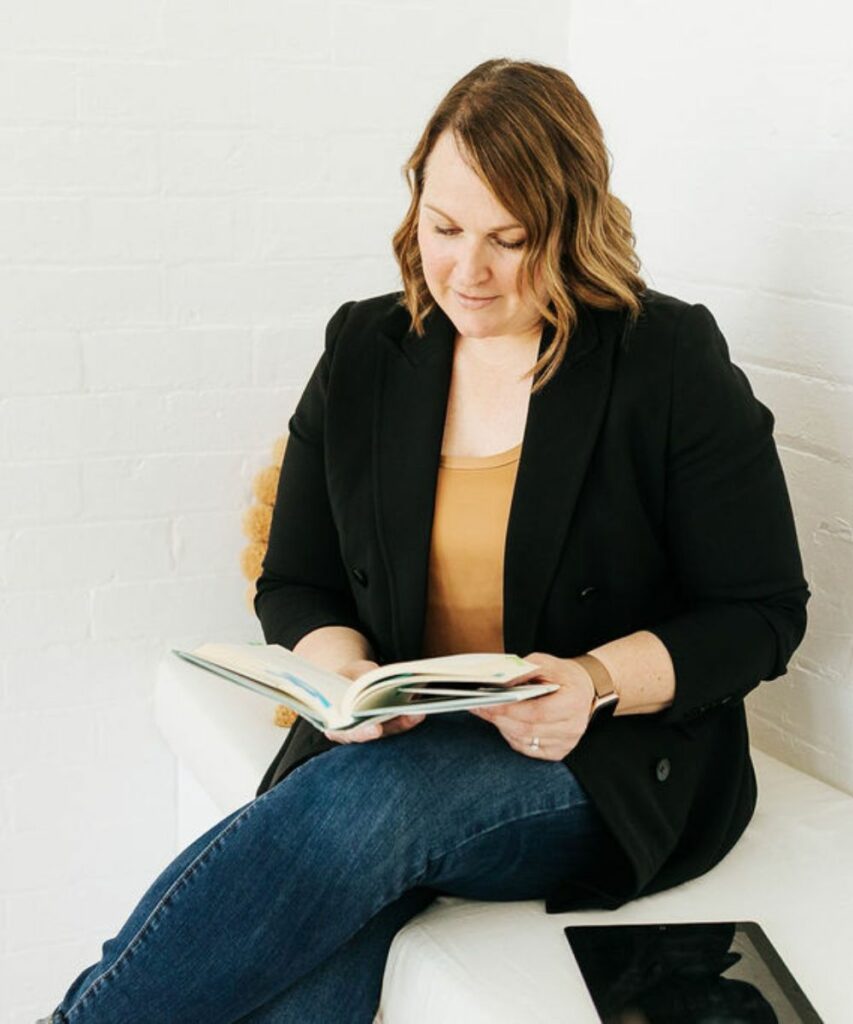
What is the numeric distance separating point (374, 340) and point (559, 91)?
40 cm

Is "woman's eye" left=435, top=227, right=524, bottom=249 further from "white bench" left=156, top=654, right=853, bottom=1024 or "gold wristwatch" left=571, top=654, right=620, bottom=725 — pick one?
"white bench" left=156, top=654, right=853, bottom=1024

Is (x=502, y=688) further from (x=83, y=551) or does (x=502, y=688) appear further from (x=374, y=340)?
(x=83, y=551)

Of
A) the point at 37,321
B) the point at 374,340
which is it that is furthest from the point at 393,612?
the point at 37,321

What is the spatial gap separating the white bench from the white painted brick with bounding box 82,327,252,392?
2.07 feet

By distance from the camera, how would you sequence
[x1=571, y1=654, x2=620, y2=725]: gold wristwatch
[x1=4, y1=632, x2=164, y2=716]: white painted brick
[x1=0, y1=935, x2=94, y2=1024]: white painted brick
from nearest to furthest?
1. [x1=571, y1=654, x2=620, y2=725]: gold wristwatch
2. [x1=4, y1=632, x2=164, y2=716]: white painted brick
3. [x1=0, y1=935, x2=94, y2=1024]: white painted brick

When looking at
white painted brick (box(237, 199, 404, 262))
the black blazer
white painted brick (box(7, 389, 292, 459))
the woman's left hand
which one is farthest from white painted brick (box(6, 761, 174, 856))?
the woman's left hand

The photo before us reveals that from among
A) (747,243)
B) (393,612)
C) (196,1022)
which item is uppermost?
(747,243)

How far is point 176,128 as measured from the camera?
228cm

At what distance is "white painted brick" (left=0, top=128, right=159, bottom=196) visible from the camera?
7.22 feet

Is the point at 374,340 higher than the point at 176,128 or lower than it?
lower

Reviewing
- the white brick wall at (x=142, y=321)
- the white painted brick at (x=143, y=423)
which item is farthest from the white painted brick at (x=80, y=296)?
the white painted brick at (x=143, y=423)

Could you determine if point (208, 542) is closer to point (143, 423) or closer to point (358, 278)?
point (143, 423)

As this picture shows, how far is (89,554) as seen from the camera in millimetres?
2383

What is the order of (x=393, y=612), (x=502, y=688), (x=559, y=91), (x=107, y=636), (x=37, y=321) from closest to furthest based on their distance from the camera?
1. (x=502, y=688)
2. (x=559, y=91)
3. (x=393, y=612)
4. (x=37, y=321)
5. (x=107, y=636)
